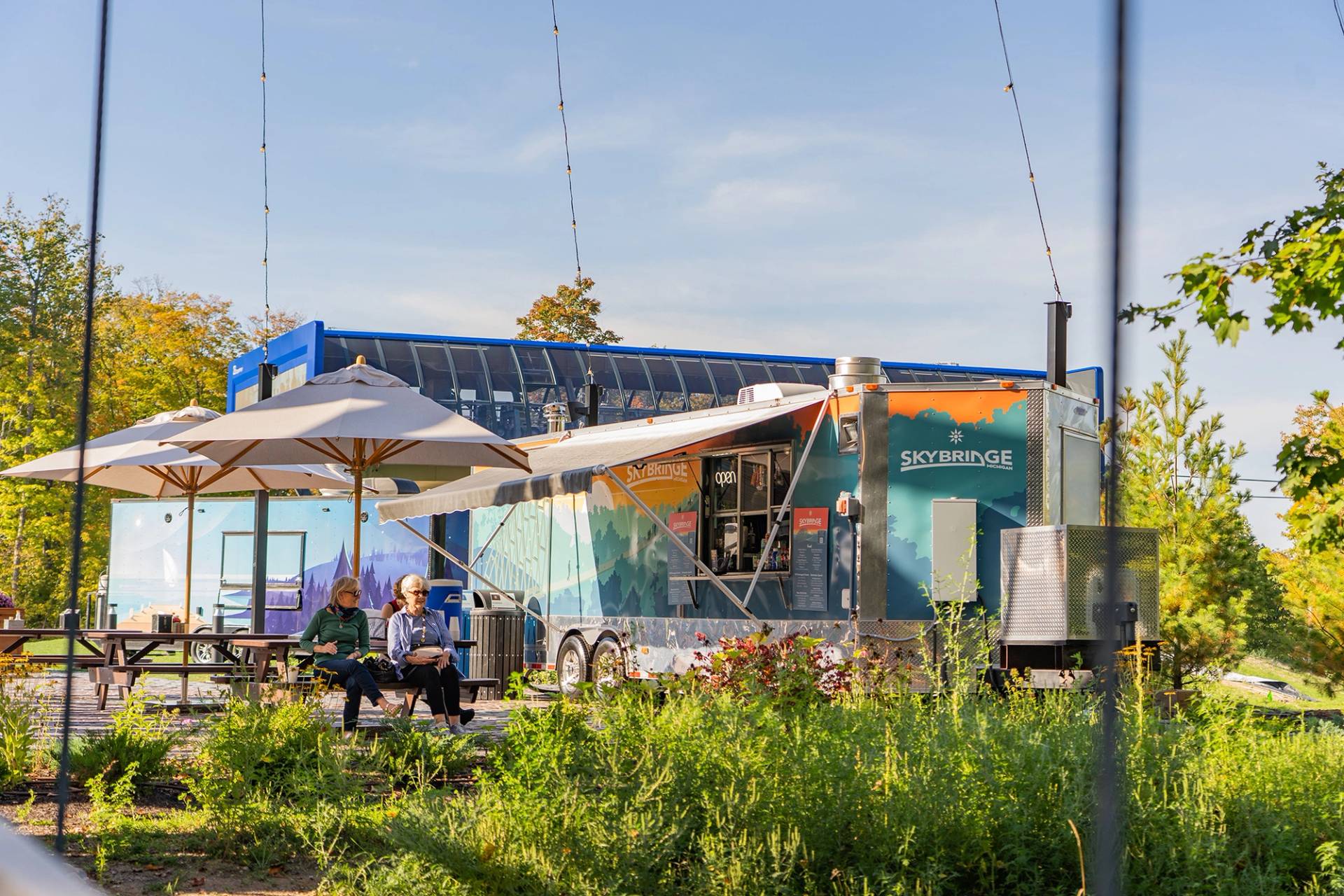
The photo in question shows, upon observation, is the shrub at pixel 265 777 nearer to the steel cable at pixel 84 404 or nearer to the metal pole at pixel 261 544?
the steel cable at pixel 84 404

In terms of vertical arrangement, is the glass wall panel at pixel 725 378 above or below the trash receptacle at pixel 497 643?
above

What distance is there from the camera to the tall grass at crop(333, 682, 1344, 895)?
15.1 feet

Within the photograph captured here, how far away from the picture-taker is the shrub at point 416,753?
7.07 m

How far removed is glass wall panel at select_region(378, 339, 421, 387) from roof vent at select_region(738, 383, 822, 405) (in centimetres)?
1637

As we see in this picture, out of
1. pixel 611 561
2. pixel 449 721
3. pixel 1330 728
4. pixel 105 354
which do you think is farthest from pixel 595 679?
pixel 105 354

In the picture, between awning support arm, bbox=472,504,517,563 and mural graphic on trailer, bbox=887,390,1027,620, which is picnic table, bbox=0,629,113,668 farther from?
mural graphic on trailer, bbox=887,390,1027,620

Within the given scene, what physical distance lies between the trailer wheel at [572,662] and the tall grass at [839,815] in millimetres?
8470

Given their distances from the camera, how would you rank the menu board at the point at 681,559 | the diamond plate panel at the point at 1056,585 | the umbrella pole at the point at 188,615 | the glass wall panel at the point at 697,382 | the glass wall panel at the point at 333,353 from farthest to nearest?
1. the glass wall panel at the point at 697,382
2. the glass wall panel at the point at 333,353
3. the menu board at the point at 681,559
4. the umbrella pole at the point at 188,615
5. the diamond plate panel at the point at 1056,585

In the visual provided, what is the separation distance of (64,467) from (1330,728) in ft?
34.3

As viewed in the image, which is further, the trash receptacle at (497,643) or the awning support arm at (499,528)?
the awning support arm at (499,528)

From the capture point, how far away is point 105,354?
39750 millimetres

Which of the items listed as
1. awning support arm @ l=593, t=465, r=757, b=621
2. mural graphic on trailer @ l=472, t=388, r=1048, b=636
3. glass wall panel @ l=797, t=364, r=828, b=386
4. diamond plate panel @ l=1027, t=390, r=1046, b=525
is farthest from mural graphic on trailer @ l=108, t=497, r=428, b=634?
glass wall panel @ l=797, t=364, r=828, b=386

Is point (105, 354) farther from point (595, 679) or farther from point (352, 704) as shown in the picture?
point (352, 704)

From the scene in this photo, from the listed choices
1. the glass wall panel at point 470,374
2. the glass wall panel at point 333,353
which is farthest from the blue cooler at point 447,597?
the glass wall panel at point 333,353
